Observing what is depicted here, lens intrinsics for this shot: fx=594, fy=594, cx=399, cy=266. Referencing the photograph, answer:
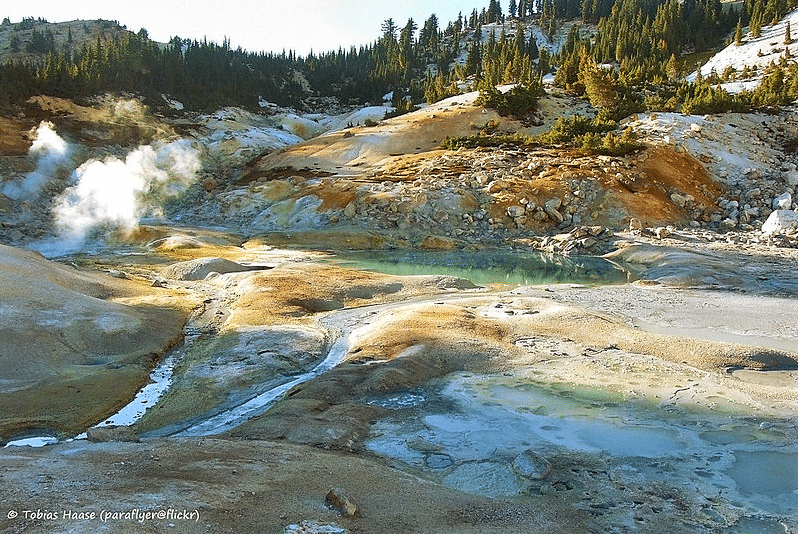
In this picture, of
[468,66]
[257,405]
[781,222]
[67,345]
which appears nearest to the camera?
[257,405]

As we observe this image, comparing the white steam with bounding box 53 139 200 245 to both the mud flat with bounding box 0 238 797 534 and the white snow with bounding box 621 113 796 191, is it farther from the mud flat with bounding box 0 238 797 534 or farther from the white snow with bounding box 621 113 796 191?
the white snow with bounding box 621 113 796 191

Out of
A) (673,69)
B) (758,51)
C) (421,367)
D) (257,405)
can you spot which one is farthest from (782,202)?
(758,51)

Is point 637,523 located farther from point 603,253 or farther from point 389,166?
point 389,166

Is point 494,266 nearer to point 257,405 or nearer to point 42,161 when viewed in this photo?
point 257,405

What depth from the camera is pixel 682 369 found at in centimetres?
1126

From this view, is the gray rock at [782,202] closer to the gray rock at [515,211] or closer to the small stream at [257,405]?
the gray rock at [515,211]

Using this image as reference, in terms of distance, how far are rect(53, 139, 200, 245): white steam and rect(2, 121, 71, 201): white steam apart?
1639mm

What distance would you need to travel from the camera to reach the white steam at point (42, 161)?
119ft

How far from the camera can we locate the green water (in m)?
22.5

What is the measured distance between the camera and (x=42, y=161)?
40.0m

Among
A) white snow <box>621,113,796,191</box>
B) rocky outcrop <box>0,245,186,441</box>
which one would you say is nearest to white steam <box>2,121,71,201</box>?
rocky outcrop <box>0,245,186,441</box>

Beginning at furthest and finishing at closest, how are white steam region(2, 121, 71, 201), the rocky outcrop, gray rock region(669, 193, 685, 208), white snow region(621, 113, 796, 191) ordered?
white steam region(2, 121, 71, 201), white snow region(621, 113, 796, 191), gray rock region(669, 193, 685, 208), the rocky outcrop

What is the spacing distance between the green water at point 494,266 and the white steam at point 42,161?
22.3m

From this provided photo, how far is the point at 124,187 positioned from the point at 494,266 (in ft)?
89.6
